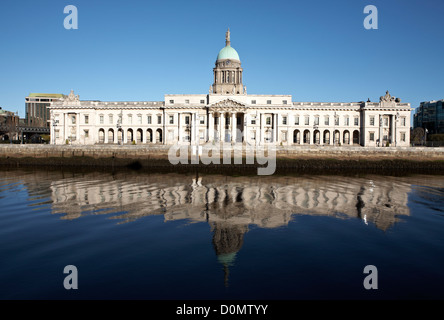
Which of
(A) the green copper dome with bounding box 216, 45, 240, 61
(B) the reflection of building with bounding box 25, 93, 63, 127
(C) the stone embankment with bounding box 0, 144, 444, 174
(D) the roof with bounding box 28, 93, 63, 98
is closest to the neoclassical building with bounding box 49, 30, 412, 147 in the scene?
(A) the green copper dome with bounding box 216, 45, 240, 61

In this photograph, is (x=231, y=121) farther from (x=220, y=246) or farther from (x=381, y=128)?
(x=220, y=246)

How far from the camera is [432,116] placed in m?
108

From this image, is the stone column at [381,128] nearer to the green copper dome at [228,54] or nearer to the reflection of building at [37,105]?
the green copper dome at [228,54]

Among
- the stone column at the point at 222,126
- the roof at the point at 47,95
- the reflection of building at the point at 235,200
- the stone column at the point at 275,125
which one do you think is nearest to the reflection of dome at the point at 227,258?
the reflection of building at the point at 235,200

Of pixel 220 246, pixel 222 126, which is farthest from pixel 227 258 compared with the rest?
pixel 222 126

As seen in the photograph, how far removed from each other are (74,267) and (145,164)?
127ft

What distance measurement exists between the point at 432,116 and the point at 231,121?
3106 inches

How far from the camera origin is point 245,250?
41.4 ft

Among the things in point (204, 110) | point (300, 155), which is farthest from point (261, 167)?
point (204, 110)

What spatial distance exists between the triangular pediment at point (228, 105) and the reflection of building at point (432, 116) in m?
64.7
